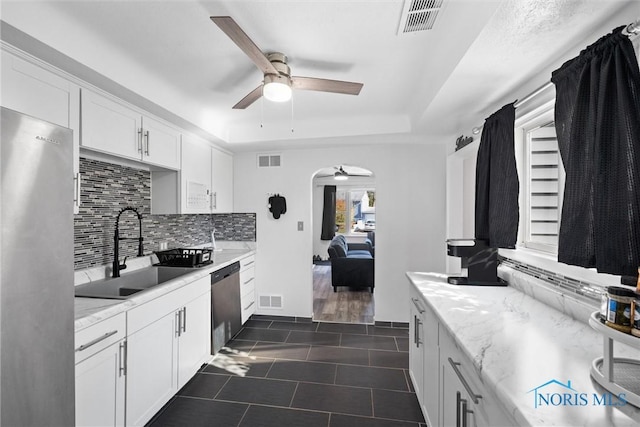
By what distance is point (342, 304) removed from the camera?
4574 mm

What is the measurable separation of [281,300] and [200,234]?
4.54 feet

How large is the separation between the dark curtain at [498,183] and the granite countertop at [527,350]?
42 cm

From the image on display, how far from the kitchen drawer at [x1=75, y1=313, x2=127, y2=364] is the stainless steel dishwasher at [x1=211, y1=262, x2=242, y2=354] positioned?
114cm

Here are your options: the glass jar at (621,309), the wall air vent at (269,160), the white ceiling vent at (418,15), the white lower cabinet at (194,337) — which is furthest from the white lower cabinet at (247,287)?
the glass jar at (621,309)

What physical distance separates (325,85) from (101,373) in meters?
2.13

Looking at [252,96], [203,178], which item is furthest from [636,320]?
[203,178]

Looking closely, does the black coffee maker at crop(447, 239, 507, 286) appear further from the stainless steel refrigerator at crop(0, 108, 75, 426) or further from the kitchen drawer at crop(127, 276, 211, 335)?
the stainless steel refrigerator at crop(0, 108, 75, 426)

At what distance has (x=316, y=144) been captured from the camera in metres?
3.66

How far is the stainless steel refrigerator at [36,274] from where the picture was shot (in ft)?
3.23

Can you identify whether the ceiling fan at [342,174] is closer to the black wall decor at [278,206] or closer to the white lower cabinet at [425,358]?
the black wall decor at [278,206]

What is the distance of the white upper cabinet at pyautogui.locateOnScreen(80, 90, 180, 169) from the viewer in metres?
1.89

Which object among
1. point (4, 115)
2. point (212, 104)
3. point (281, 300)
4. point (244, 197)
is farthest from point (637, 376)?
point (244, 197)

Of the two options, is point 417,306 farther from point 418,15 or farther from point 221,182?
point 221,182

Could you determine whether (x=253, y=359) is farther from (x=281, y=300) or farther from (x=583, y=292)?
(x=583, y=292)
